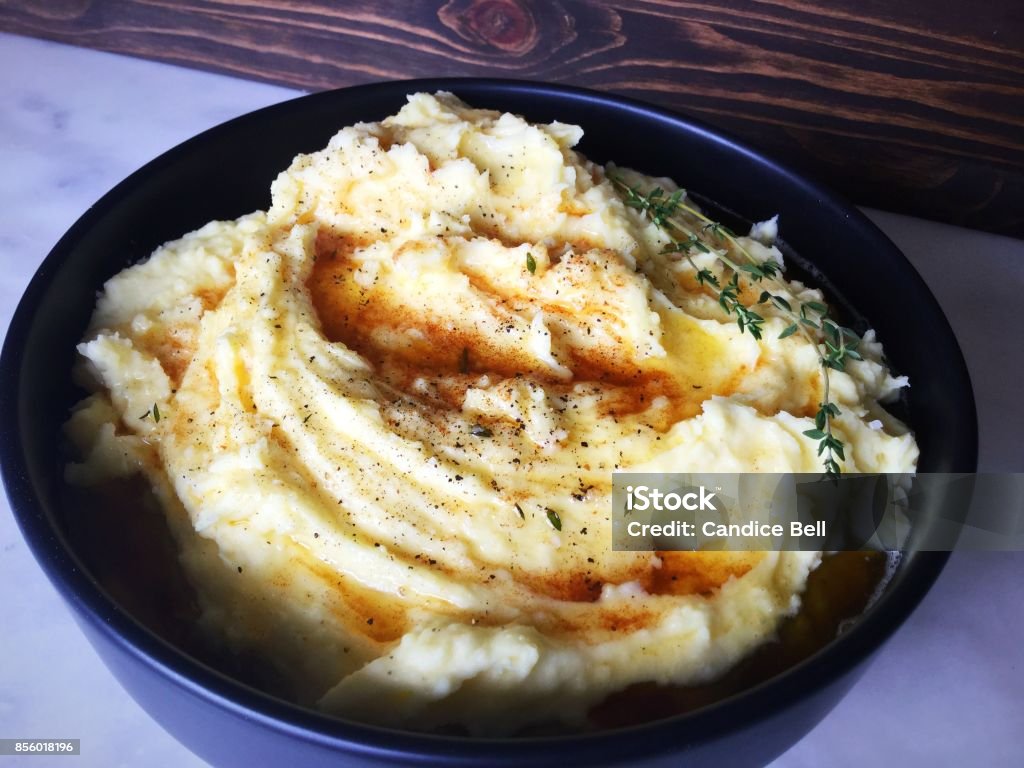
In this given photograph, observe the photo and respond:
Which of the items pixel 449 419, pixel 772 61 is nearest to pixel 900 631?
pixel 449 419

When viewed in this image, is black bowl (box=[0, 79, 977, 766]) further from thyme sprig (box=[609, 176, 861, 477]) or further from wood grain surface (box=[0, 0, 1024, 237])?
wood grain surface (box=[0, 0, 1024, 237])

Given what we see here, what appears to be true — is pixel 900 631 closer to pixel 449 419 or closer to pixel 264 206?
pixel 449 419

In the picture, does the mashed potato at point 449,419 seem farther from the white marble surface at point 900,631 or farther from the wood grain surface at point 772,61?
the wood grain surface at point 772,61

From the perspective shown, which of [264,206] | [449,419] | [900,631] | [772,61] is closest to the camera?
[449,419]

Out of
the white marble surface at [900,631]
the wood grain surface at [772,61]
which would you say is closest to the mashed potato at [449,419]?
the white marble surface at [900,631]

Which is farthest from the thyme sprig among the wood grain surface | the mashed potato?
the wood grain surface

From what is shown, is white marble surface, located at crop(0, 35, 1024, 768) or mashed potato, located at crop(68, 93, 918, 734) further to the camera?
white marble surface, located at crop(0, 35, 1024, 768)
